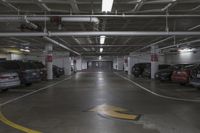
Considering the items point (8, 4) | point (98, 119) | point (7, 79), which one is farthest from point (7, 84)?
point (98, 119)

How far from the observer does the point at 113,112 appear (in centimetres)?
716

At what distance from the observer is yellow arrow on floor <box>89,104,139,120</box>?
→ 21.3 feet

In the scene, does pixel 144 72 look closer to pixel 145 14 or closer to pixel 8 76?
pixel 145 14

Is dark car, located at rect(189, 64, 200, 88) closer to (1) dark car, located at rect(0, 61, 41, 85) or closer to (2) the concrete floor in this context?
(2) the concrete floor

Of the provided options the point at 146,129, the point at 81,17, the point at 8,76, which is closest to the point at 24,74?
the point at 8,76

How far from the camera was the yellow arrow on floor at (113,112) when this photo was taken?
649 centimetres

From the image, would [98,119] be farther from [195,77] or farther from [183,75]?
[183,75]

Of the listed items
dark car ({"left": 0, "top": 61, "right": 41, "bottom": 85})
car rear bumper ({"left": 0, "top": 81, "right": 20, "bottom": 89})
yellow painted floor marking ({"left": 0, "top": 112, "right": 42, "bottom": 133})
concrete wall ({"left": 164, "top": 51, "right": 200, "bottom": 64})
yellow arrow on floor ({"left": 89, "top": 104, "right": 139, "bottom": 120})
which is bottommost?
yellow painted floor marking ({"left": 0, "top": 112, "right": 42, "bottom": 133})

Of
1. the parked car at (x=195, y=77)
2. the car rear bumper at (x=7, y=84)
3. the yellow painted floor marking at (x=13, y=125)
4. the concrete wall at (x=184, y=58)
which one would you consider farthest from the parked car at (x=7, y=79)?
the concrete wall at (x=184, y=58)

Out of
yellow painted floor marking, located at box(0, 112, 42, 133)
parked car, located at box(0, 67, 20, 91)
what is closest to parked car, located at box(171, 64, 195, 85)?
parked car, located at box(0, 67, 20, 91)

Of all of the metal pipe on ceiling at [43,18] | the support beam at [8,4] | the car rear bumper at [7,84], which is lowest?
the car rear bumper at [7,84]

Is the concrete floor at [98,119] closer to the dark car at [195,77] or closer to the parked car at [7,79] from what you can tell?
the parked car at [7,79]

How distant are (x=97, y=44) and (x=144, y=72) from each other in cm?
548

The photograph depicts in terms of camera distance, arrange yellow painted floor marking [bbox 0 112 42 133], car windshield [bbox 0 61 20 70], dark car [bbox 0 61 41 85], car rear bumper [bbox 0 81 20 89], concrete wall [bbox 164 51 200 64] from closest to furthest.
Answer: yellow painted floor marking [bbox 0 112 42 133] → car rear bumper [bbox 0 81 20 89] → car windshield [bbox 0 61 20 70] → dark car [bbox 0 61 41 85] → concrete wall [bbox 164 51 200 64]
